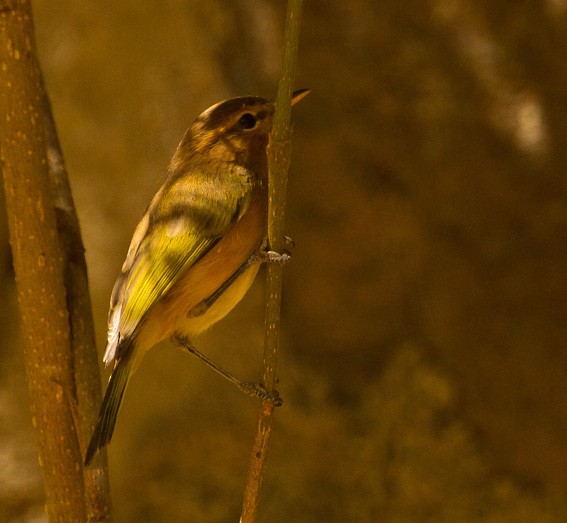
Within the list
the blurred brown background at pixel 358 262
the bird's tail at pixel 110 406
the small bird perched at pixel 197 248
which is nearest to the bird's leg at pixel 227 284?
the small bird perched at pixel 197 248

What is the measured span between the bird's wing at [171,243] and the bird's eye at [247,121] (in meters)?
0.27

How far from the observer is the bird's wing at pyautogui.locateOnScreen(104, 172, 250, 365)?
2709 mm

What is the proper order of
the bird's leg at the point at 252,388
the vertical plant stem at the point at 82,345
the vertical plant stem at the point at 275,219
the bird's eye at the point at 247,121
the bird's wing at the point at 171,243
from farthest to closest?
the bird's eye at the point at 247,121, the bird's wing at the point at 171,243, the vertical plant stem at the point at 82,345, the bird's leg at the point at 252,388, the vertical plant stem at the point at 275,219

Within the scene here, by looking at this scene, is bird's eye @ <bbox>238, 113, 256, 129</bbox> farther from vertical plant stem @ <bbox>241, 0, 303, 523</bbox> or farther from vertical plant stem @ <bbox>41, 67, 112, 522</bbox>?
vertical plant stem @ <bbox>241, 0, 303, 523</bbox>

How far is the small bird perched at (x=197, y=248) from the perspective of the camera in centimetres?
272

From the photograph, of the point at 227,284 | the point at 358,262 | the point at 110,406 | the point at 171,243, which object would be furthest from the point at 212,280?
the point at 358,262

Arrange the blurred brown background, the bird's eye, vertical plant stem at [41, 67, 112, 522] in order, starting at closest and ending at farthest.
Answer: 1. vertical plant stem at [41, 67, 112, 522]
2. the bird's eye
3. the blurred brown background

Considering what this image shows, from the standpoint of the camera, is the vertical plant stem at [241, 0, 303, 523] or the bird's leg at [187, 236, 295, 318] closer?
the vertical plant stem at [241, 0, 303, 523]

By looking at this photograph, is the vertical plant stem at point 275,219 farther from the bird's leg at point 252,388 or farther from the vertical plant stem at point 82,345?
the vertical plant stem at point 82,345

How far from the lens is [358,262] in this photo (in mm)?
4762

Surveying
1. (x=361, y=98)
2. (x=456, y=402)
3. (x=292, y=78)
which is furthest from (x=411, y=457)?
(x=292, y=78)

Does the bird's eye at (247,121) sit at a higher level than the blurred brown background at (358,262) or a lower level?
higher

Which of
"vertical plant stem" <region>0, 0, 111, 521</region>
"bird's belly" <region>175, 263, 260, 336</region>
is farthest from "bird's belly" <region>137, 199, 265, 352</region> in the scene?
"vertical plant stem" <region>0, 0, 111, 521</region>

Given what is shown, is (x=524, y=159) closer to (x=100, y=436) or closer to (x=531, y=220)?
(x=531, y=220)
